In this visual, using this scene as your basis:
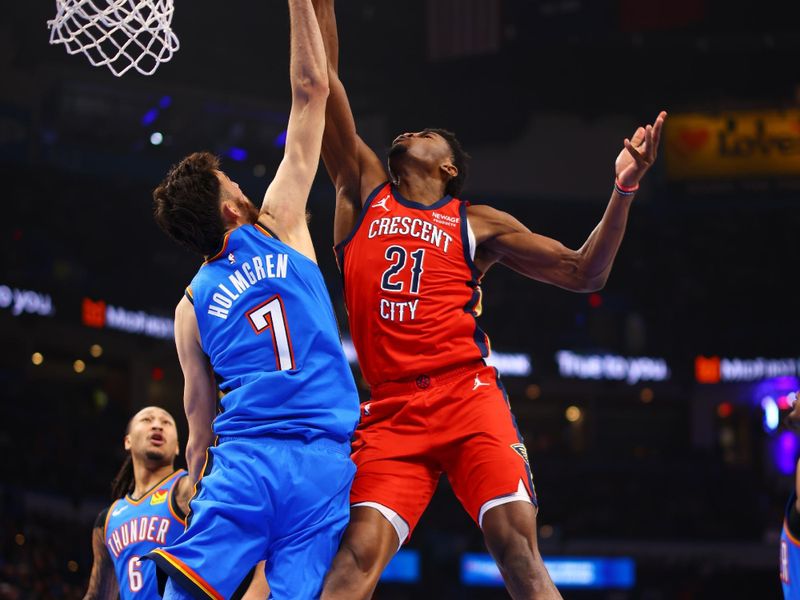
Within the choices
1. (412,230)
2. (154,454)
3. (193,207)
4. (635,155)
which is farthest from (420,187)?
(154,454)

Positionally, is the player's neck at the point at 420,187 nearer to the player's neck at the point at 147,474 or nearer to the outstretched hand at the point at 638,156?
the outstretched hand at the point at 638,156

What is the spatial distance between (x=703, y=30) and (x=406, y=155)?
21.0m

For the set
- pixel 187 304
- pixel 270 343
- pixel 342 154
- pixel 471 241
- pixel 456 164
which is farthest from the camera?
pixel 456 164

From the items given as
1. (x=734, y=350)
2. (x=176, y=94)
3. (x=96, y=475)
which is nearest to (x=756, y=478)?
(x=734, y=350)

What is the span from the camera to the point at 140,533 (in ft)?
18.7

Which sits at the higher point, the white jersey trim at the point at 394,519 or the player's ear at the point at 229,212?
the player's ear at the point at 229,212

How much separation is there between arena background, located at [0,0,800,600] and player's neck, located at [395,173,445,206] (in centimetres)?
1218

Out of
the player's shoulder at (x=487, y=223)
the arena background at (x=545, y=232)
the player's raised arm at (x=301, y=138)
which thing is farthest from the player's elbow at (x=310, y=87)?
the arena background at (x=545, y=232)

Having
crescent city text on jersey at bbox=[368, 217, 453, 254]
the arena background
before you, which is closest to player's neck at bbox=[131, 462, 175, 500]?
crescent city text on jersey at bbox=[368, 217, 453, 254]

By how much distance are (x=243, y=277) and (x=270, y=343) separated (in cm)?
26

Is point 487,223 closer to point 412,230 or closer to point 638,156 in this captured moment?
point 412,230

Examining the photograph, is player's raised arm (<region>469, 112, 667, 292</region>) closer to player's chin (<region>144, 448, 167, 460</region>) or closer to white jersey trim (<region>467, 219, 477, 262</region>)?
white jersey trim (<region>467, 219, 477, 262</region>)

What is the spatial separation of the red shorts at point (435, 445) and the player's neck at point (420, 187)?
32.6 inches

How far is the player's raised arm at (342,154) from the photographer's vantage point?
14.7 ft
